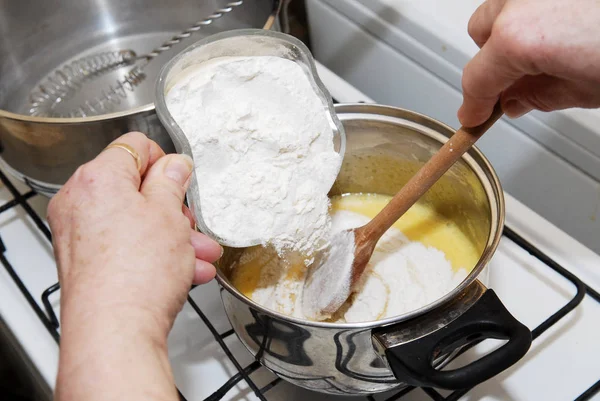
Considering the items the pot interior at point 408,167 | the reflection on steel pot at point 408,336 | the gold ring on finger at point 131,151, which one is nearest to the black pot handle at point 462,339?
the reflection on steel pot at point 408,336

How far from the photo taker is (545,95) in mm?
493

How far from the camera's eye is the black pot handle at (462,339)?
425 mm

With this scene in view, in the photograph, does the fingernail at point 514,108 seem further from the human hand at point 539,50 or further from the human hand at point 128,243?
the human hand at point 128,243

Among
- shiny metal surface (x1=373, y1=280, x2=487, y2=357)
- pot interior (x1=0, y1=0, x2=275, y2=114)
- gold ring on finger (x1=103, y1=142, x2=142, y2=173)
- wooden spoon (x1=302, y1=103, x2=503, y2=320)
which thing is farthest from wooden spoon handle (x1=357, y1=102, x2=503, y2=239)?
pot interior (x1=0, y1=0, x2=275, y2=114)

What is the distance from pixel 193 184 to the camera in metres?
0.49

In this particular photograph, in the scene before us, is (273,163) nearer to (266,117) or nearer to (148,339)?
(266,117)

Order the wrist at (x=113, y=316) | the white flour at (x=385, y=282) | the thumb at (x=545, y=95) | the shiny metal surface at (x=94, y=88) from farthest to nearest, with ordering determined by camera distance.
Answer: the shiny metal surface at (x=94, y=88)
the white flour at (x=385, y=282)
the thumb at (x=545, y=95)
the wrist at (x=113, y=316)

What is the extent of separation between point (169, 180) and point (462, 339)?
0.24m

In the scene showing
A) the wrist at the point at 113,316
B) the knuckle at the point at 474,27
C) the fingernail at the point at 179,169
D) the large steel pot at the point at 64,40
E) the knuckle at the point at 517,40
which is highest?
the knuckle at the point at 517,40

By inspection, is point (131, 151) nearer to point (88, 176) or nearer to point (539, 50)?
point (88, 176)

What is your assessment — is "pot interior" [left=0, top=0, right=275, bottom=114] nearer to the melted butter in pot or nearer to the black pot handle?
the melted butter in pot

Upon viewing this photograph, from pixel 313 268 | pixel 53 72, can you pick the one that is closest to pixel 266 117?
pixel 313 268

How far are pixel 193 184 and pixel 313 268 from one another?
17 cm

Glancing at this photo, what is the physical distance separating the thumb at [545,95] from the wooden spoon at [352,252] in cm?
6
